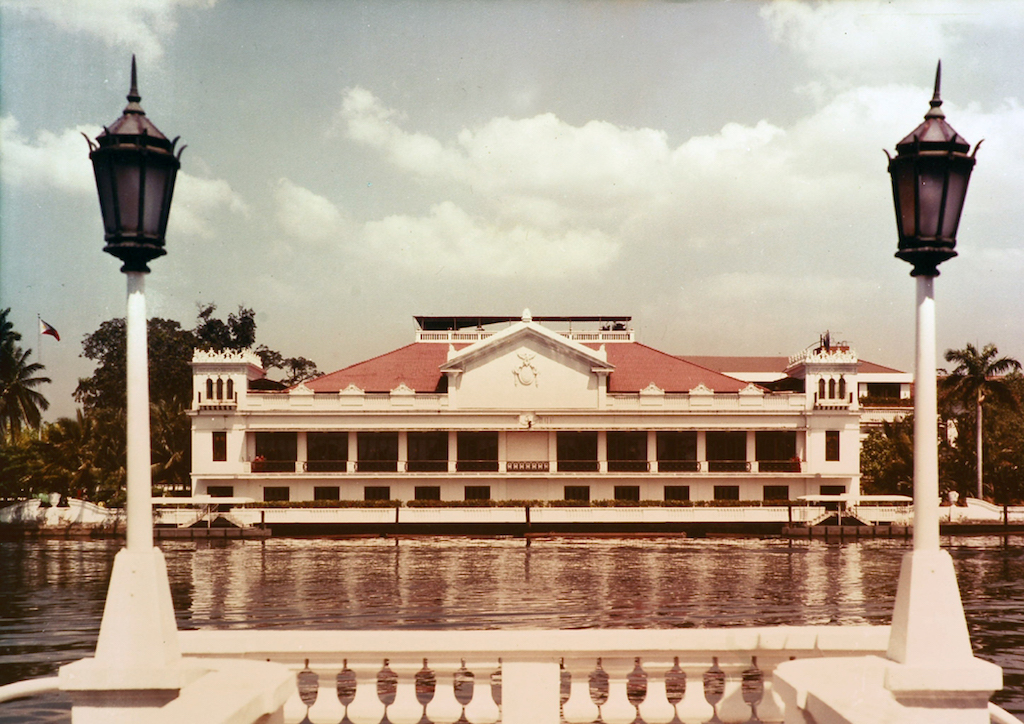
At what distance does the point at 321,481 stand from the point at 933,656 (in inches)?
1993

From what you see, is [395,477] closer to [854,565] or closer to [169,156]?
[854,565]

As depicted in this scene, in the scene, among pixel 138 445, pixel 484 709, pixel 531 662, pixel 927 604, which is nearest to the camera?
pixel 138 445

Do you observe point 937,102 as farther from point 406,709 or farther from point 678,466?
point 678,466

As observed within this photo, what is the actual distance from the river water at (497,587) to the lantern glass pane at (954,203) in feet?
30.1

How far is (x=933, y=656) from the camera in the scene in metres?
4.87

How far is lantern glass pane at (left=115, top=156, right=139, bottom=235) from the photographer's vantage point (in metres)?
4.96

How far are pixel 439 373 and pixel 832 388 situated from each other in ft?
72.2

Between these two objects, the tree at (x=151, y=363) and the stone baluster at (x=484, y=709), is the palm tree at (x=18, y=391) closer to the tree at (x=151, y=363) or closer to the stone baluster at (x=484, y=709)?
the tree at (x=151, y=363)

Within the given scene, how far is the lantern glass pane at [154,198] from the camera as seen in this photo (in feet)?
16.5

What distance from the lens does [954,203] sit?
5273 millimetres

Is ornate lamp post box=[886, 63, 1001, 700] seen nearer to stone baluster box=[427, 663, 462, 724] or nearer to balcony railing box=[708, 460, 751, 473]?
stone baluster box=[427, 663, 462, 724]

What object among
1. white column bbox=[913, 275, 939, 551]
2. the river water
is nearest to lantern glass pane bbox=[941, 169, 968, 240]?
white column bbox=[913, 275, 939, 551]

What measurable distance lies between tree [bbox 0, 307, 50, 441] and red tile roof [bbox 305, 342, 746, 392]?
15814mm

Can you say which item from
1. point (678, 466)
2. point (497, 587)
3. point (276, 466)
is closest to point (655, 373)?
point (678, 466)
